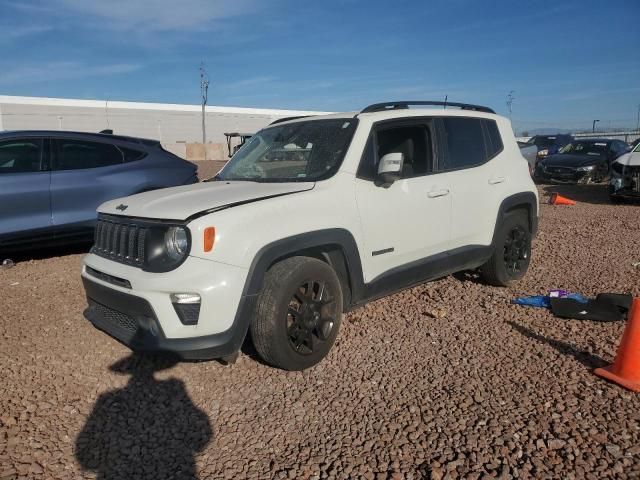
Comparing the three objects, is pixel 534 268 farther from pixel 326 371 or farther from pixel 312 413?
pixel 312 413

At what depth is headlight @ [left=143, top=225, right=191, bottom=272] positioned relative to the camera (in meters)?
3.03

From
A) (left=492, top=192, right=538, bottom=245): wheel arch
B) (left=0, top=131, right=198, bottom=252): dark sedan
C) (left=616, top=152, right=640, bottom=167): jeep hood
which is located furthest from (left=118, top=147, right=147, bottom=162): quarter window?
(left=616, top=152, right=640, bottom=167): jeep hood

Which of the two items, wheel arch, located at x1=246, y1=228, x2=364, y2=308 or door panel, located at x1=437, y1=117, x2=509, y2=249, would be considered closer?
wheel arch, located at x1=246, y1=228, x2=364, y2=308

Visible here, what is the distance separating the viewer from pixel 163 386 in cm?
340

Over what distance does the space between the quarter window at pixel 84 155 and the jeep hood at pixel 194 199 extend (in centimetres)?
297

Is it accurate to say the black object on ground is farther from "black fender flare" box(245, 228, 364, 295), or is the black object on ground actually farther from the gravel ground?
"black fender flare" box(245, 228, 364, 295)

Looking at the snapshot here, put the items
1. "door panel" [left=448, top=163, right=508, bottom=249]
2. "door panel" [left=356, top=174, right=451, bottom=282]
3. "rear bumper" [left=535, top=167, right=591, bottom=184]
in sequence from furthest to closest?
"rear bumper" [left=535, top=167, right=591, bottom=184], "door panel" [left=448, top=163, right=508, bottom=249], "door panel" [left=356, top=174, right=451, bottom=282]

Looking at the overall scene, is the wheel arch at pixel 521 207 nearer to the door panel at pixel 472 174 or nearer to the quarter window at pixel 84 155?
the door panel at pixel 472 174

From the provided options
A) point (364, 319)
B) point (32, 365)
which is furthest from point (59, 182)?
point (364, 319)

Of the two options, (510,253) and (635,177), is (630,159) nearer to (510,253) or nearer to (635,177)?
(635,177)

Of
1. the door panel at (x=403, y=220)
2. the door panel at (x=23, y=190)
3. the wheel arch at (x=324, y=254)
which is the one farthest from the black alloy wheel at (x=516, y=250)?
the door panel at (x=23, y=190)

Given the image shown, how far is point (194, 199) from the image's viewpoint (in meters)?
3.40

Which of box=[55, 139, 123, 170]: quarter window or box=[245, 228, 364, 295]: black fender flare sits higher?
box=[55, 139, 123, 170]: quarter window

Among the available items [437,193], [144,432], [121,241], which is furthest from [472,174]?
[144,432]
